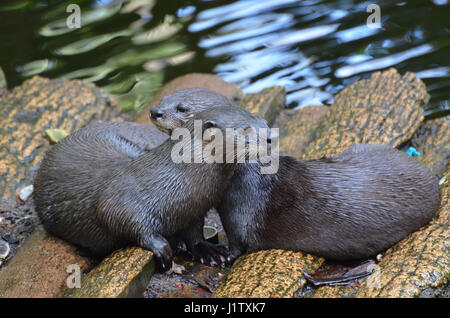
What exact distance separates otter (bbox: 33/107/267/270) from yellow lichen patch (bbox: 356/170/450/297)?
844mm

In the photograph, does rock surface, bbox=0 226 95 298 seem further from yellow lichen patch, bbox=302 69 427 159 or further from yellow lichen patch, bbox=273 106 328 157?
yellow lichen patch, bbox=273 106 328 157

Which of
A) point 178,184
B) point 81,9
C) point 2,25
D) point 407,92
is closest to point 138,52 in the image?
point 81,9

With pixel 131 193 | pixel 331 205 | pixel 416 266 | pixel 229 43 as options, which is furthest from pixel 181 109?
pixel 229 43

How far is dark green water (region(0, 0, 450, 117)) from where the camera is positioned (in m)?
5.95

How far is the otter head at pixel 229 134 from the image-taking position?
108 inches

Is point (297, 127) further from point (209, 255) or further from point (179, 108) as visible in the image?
point (209, 255)

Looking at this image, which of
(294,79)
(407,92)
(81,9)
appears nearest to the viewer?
Result: (407,92)

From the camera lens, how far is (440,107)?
17.3ft

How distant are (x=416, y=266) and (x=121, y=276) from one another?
134cm

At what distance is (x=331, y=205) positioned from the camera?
314 centimetres

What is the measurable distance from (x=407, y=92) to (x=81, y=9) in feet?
12.6

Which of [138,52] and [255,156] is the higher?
[255,156]

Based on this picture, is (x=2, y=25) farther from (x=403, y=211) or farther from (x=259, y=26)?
(x=403, y=211)

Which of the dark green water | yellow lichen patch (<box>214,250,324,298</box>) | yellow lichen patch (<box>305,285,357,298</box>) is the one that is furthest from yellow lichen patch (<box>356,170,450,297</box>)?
the dark green water
